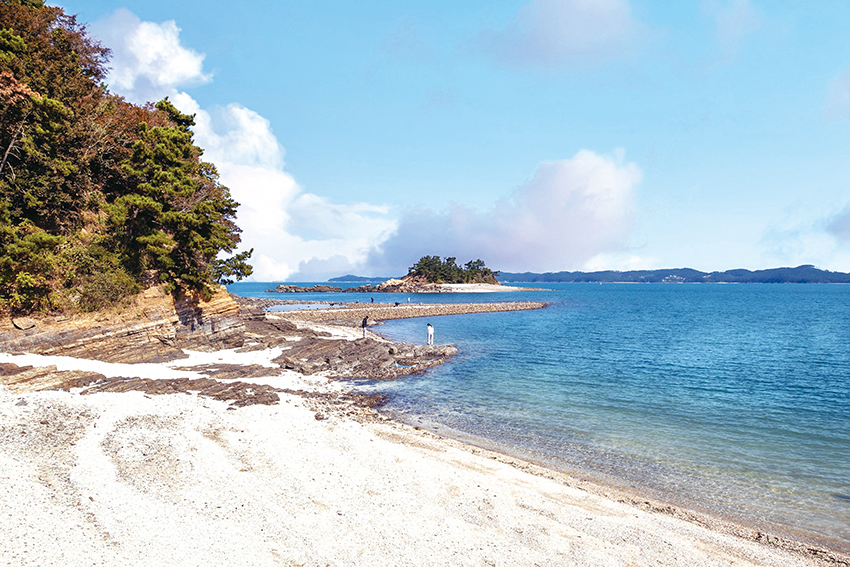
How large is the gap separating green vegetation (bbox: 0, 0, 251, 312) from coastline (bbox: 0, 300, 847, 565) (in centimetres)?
887

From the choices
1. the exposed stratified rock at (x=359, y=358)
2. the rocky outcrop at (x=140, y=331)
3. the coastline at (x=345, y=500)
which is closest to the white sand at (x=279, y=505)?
the coastline at (x=345, y=500)

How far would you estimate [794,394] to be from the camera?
2416 centimetres

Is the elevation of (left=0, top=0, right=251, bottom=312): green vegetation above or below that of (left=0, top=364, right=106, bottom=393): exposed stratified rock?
above

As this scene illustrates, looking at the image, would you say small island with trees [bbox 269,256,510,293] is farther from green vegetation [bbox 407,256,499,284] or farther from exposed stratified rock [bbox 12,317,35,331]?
exposed stratified rock [bbox 12,317,35,331]

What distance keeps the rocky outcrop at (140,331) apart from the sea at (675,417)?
37.5ft

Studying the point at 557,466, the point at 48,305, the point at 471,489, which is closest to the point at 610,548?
the point at 471,489

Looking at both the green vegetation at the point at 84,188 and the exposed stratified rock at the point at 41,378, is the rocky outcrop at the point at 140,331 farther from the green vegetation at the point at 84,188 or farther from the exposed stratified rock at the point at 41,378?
the exposed stratified rock at the point at 41,378

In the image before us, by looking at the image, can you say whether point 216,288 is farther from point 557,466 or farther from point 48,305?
point 557,466

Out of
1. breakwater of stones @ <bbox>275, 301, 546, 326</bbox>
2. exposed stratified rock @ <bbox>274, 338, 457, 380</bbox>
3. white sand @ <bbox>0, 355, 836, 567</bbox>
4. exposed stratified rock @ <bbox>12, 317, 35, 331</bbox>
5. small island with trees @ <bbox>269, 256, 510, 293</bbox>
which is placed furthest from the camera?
small island with trees @ <bbox>269, 256, 510, 293</bbox>

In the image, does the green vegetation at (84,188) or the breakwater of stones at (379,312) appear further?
the breakwater of stones at (379,312)

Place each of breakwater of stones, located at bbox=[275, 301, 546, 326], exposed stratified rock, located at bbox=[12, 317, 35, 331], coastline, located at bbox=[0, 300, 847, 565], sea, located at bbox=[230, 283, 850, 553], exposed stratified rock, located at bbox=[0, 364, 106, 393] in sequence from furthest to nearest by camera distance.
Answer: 1. breakwater of stones, located at bbox=[275, 301, 546, 326]
2. exposed stratified rock, located at bbox=[12, 317, 35, 331]
3. exposed stratified rock, located at bbox=[0, 364, 106, 393]
4. sea, located at bbox=[230, 283, 850, 553]
5. coastline, located at bbox=[0, 300, 847, 565]

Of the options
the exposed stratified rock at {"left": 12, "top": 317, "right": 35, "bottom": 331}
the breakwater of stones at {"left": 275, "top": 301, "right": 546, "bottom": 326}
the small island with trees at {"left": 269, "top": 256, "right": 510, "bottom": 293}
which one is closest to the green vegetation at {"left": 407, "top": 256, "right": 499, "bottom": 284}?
the small island with trees at {"left": 269, "top": 256, "right": 510, "bottom": 293}

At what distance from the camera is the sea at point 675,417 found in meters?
12.7

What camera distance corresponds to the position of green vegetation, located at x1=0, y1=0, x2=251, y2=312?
68.5ft
